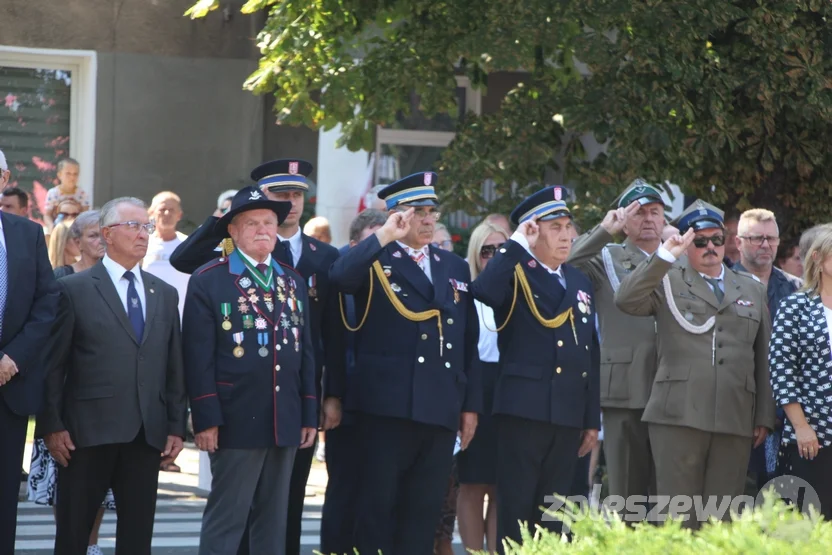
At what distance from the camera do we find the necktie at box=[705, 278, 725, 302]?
834 cm

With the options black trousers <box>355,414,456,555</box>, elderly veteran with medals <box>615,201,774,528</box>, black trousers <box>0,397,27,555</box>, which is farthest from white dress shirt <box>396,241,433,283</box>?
black trousers <box>0,397,27,555</box>

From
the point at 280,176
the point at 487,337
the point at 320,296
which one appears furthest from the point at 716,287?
the point at 280,176

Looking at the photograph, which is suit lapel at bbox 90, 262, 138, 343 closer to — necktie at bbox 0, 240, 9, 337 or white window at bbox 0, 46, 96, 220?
necktie at bbox 0, 240, 9, 337

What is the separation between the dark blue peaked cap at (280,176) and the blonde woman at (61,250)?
87.1 inches

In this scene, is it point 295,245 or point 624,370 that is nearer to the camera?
point 295,245

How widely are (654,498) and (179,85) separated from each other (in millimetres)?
8800

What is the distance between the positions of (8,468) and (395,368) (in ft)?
6.60

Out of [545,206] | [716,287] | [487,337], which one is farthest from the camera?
[487,337]

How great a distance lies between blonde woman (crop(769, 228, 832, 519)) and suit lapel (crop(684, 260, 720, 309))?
1.25ft

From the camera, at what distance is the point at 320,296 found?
26.3ft

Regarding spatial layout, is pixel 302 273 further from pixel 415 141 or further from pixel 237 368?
pixel 415 141

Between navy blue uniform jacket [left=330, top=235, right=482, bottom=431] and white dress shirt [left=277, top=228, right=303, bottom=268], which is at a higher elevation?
white dress shirt [left=277, top=228, right=303, bottom=268]

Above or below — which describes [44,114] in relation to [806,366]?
above

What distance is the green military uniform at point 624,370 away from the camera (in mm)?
8719
